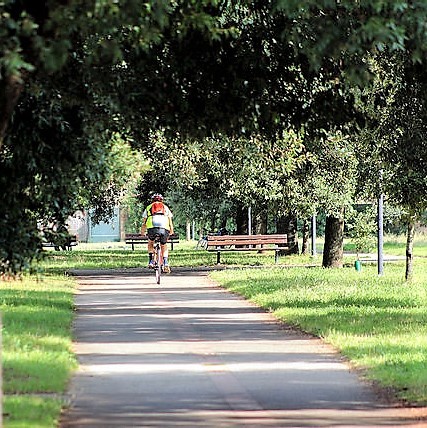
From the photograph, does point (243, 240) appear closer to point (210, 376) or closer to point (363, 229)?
point (363, 229)

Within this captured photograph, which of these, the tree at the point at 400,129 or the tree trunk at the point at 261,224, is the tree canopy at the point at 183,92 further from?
the tree trunk at the point at 261,224

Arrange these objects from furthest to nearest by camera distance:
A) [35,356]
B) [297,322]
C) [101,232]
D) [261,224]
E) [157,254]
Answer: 1. [101,232]
2. [261,224]
3. [157,254]
4. [297,322]
5. [35,356]

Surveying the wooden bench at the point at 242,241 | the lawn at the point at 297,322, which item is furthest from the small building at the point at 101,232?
the lawn at the point at 297,322

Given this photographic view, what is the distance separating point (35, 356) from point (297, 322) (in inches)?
227

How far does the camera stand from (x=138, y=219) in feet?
293

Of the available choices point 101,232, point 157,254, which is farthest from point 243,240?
point 101,232

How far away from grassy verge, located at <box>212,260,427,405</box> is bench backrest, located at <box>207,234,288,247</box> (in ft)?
19.6

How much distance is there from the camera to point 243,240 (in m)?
41.5

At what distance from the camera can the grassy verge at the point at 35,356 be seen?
1039 centimetres

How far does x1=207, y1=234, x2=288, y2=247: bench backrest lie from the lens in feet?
135

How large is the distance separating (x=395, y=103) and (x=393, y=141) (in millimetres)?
1299

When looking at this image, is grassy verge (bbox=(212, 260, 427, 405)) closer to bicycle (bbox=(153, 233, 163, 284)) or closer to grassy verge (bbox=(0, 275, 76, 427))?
bicycle (bbox=(153, 233, 163, 284))

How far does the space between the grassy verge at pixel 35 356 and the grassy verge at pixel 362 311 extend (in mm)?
3069

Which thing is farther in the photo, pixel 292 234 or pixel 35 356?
pixel 292 234
